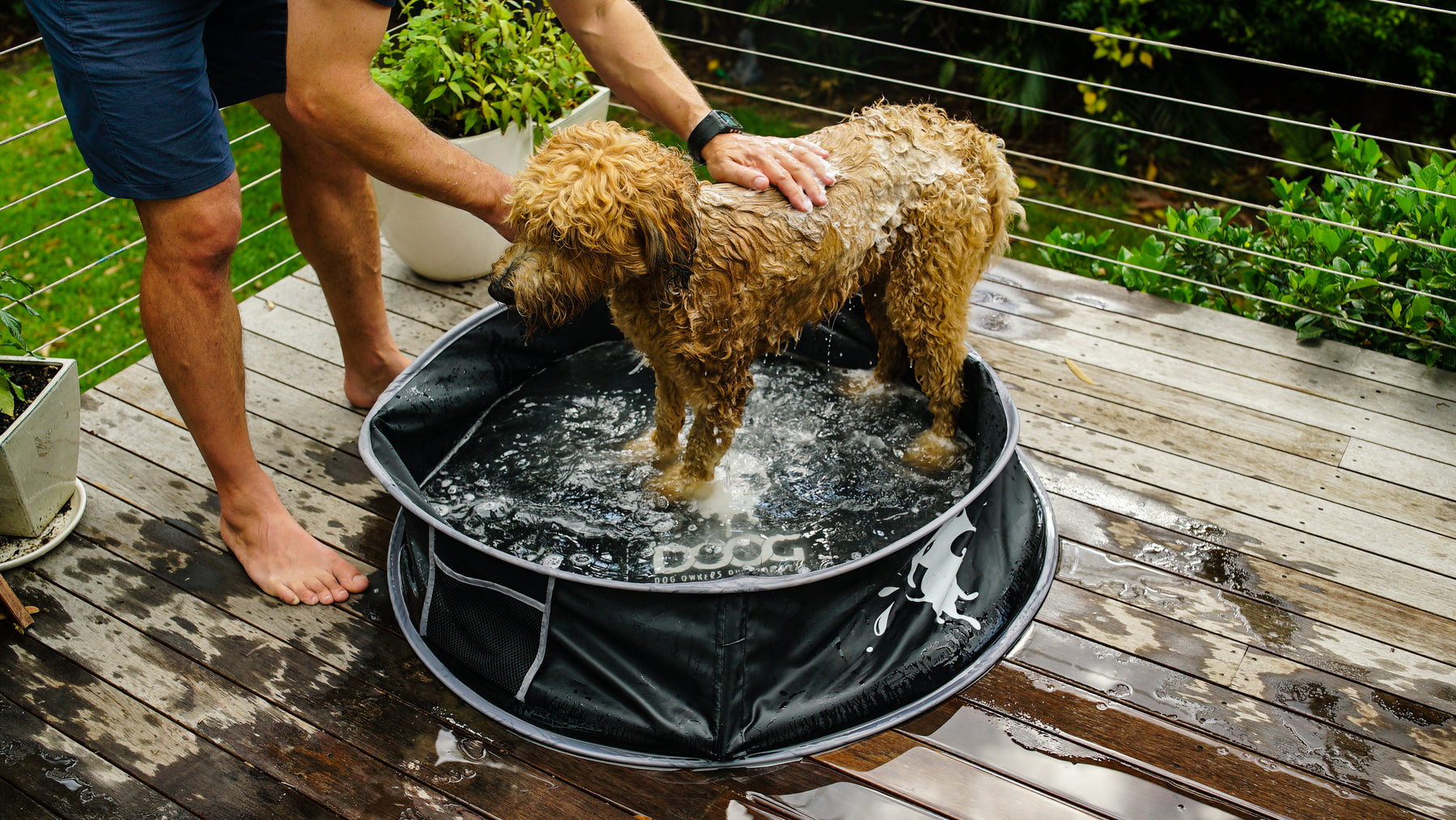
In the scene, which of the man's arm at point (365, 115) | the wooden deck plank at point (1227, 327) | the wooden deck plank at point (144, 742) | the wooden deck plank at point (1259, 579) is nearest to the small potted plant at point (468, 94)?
the man's arm at point (365, 115)

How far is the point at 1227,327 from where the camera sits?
181 inches

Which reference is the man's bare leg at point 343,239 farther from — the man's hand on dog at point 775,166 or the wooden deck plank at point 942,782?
the wooden deck plank at point 942,782

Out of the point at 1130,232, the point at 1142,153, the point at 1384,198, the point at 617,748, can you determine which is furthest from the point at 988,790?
the point at 1142,153

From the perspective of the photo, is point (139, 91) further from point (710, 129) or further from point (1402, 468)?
point (1402, 468)

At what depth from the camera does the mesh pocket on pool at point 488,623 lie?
2752 millimetres

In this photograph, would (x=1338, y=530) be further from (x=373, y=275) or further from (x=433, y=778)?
(x=373, y=275)

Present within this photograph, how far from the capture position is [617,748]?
279 cm

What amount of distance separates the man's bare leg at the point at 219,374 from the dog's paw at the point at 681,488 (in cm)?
111

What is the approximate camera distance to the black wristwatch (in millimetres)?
3258

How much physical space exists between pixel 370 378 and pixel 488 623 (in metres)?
1.60

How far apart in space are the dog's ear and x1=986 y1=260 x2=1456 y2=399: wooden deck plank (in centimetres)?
263

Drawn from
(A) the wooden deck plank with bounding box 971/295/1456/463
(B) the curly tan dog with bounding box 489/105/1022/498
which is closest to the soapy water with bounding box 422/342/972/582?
(B) the curly tan dog with bounding box 489/105/1022/498

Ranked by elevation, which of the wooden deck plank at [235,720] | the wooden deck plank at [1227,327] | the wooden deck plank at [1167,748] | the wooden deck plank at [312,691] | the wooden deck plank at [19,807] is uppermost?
the wooden deck plank at [1227,327]

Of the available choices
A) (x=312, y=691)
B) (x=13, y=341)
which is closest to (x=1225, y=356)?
(x=312, y=691)
